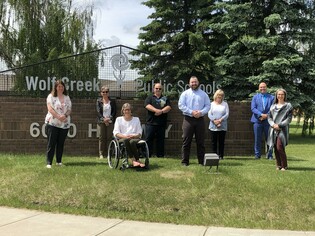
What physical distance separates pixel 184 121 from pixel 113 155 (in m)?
1.70

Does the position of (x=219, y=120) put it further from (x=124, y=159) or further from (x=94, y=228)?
(x=94, y=228)

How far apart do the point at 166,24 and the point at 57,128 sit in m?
15.4

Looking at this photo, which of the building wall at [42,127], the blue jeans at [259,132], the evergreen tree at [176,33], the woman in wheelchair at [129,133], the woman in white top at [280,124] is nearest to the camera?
the woman in wheelchair at [129,133]

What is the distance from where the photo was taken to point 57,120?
8555mm

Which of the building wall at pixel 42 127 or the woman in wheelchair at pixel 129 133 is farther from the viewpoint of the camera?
the building wall at pixel 42 127

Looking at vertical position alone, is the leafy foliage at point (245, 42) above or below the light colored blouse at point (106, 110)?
above

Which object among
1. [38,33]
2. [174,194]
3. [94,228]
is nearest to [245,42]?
[38,33]

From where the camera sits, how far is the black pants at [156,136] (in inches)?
389

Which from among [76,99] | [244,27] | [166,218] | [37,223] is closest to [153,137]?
[76,99]

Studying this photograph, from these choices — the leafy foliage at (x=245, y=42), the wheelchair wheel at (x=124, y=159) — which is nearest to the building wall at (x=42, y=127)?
the wheelchair wheel at (x=124, y=159)

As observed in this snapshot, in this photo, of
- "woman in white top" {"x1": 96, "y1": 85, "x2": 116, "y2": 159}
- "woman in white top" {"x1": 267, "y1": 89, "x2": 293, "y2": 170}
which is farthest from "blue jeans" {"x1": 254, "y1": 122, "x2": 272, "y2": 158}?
"woman in white top" {"x1": 96, "y1": 85, "x2": 116, "y2": 159}

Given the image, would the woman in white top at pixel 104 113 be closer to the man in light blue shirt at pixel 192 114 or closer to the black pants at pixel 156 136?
the black pants at pixel 156 136

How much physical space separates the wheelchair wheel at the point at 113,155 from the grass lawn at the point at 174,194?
182 millimetres

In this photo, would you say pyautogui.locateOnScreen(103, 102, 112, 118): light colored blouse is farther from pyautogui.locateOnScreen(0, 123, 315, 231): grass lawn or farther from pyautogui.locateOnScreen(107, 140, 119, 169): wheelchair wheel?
pyautogui.locateOnScreen(0, 123, 315, 231): grass lawn
